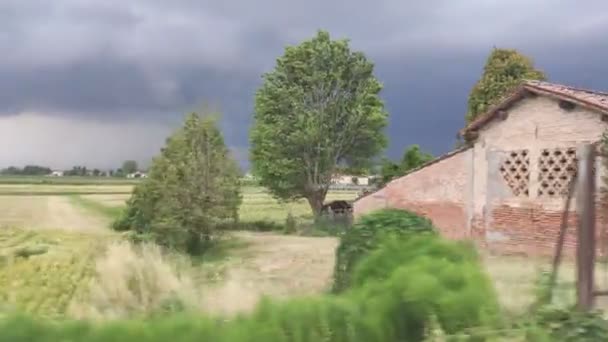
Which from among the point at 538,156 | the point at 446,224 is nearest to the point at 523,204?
the point at 538,156

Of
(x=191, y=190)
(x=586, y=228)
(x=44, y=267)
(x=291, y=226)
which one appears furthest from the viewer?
(x=291, y=226)

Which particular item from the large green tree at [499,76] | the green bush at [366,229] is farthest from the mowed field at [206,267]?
the large green tree at [499,76]

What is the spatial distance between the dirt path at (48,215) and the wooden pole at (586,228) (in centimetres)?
2988

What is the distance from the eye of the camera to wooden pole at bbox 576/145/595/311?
16.4 feet

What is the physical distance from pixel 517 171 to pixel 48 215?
34900 millimetres

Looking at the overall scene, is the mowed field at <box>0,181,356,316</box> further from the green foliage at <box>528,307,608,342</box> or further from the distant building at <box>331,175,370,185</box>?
the distant building at <box>331,175,370,185</box>

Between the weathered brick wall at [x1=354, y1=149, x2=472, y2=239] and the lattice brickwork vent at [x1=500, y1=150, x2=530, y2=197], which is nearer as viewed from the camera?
the lattice brickwork vent at [x1=500, y1=150, x2=530, y2=197]

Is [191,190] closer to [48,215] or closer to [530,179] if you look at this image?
[530,179]

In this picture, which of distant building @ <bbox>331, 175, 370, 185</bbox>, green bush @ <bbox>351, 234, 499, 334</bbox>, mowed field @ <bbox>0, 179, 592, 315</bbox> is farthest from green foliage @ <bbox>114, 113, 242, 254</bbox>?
green bush @ <bbox>351, 234, 499, 334</bbox>

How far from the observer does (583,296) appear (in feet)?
16.6

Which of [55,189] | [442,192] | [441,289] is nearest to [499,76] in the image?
[442,192]

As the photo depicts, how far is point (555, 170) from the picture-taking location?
53.9 feet

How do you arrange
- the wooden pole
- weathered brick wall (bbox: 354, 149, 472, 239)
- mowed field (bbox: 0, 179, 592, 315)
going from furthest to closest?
weathered brick wall (bbox: 354, 149, 472, 239) → mowed field (bbox: 0, 179, 592, 315) → the wooden pole

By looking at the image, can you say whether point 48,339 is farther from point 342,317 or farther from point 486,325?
point 486,325
